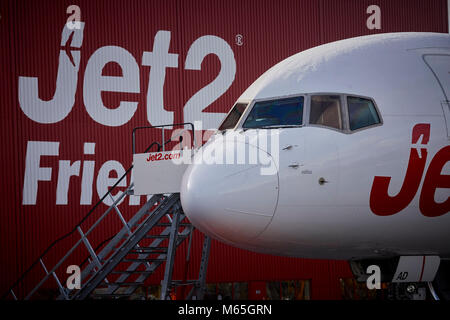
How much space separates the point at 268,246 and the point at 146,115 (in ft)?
45.4

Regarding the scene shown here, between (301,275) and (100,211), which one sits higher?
(100,211)

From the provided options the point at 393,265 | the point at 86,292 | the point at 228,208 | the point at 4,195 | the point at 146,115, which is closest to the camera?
the point at 228,208

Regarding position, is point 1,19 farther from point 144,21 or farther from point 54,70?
point 144,21

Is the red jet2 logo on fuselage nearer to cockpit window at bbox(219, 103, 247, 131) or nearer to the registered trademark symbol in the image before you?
cockpit window at bbox(219, 103, 247, 131)

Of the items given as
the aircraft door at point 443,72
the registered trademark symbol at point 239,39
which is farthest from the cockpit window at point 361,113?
the registered trademark symbol at point 239,39

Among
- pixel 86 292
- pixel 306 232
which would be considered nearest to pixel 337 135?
pixel 306 232

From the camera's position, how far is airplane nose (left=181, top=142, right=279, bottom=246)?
840cm

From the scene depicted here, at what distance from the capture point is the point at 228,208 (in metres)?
8.40

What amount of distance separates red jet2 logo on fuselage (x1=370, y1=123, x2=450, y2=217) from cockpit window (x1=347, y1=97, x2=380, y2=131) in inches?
23.1

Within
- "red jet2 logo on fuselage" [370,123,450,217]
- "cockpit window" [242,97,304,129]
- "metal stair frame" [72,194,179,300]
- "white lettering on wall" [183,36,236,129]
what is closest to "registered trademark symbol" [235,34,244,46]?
"white lettering on wall" [183,36,236,129]

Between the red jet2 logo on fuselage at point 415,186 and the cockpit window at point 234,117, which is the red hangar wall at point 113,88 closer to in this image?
the cockpit window at point 234,117

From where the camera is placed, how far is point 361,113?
356 inches

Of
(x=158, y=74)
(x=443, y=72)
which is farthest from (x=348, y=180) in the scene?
(x=158, y=74)

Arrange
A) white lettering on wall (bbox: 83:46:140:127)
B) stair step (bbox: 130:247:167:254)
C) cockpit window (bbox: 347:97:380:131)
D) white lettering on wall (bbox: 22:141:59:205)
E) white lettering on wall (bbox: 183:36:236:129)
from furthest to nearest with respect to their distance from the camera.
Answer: white lettering on wall (bbox: 183:36:236:129), white lettering on wall (bbox: 83:46:140:127), white lettering on wall (bbox: 22:141:59:205), stair step (bbox: 130:247:167:254), cockpit window (bbox: 347:97:380:131)
